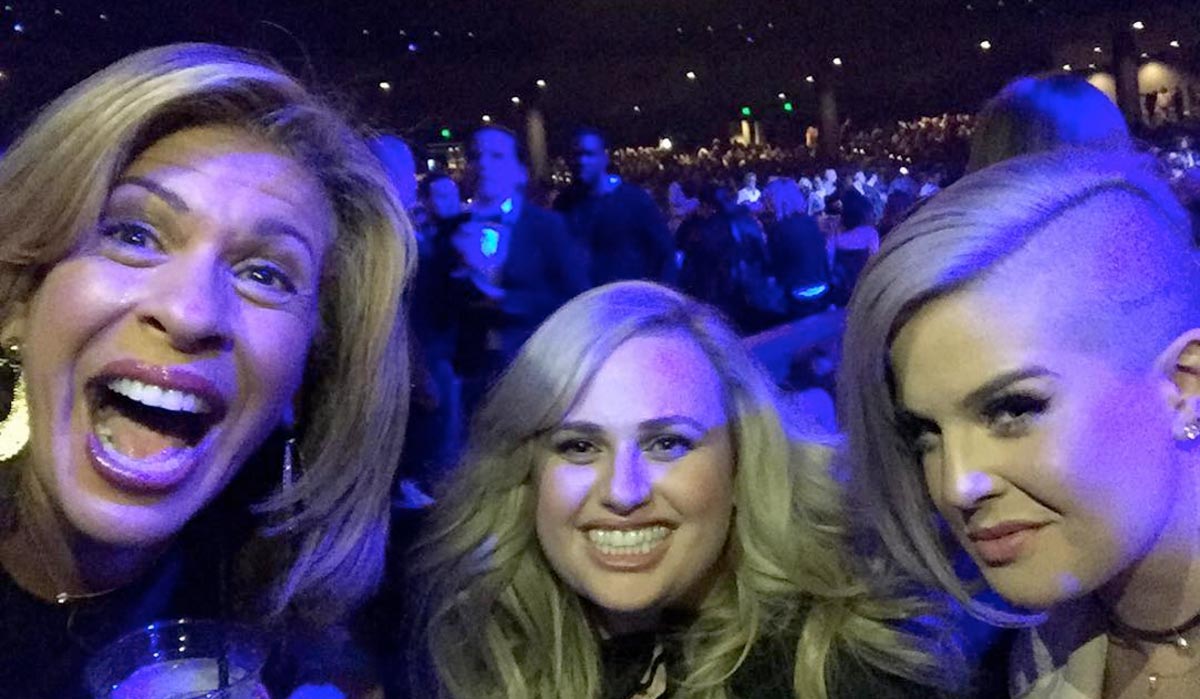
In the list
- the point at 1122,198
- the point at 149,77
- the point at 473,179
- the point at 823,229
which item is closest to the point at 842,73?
the point at 823,229

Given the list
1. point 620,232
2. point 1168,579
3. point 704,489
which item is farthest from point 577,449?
point 620,232

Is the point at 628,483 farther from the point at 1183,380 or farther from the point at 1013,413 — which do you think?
the point at 1183,380

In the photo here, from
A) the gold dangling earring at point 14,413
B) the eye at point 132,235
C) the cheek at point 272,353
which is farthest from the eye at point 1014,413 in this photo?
the gold dangling earring at point 14,413

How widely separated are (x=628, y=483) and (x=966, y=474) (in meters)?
0.40

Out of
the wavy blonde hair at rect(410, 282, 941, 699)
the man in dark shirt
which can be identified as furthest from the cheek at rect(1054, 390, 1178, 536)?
the man in dark shirt

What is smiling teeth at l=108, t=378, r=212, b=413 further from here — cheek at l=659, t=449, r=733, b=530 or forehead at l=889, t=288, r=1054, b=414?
forehead at l=889, t=288, r=1054, b=414

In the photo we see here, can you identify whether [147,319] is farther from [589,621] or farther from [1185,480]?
[1185,480]

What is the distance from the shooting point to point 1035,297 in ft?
2.93

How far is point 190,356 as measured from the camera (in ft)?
3.22

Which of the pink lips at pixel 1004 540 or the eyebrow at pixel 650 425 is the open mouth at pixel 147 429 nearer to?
the eyebrow at pixel 650 425

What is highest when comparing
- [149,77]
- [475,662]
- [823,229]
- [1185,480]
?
[149,77]

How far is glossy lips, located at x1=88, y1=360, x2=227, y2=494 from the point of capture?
972 millimetres

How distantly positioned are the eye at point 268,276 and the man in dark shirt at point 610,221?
2.73 feet

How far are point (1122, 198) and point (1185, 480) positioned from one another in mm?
259
